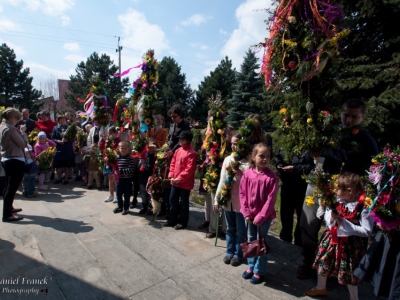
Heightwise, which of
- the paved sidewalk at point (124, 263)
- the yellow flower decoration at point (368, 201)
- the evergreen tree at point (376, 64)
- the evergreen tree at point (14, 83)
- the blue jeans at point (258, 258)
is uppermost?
the evergreen tree at point (14, 83)

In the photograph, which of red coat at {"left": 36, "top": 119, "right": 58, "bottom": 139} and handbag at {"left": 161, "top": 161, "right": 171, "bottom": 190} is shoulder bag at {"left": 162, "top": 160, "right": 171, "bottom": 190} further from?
red coat at {"left": 36, "top": 119, "right": 58, "bottom": 139}

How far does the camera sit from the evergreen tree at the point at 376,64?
6.32 metres

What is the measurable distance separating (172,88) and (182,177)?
29872mm

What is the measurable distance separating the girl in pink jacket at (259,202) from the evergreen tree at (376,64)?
4267 millimetres

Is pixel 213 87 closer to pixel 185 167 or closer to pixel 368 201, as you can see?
pixel 185 167

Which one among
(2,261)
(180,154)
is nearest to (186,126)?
(180,154)

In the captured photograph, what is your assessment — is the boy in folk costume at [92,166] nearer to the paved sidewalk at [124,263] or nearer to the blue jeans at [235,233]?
the paved sidewalk at [124,263]

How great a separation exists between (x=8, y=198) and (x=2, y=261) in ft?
5.35

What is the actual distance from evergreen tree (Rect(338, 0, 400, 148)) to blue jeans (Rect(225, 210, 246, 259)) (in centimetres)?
442

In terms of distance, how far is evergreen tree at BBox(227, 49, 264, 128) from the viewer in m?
19.8

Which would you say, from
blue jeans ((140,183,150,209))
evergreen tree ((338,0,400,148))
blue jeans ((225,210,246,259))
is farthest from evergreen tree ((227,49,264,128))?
blue jeans ((225,210,246,259))

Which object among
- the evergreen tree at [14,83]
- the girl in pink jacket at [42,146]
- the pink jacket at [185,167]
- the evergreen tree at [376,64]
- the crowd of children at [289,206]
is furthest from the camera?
the evergreen tree at [14,83]

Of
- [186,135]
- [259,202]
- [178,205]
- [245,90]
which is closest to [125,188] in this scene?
[178,205]

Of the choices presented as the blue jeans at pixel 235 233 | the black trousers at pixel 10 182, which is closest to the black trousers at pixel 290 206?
the blue jeans at pixel 235 233
